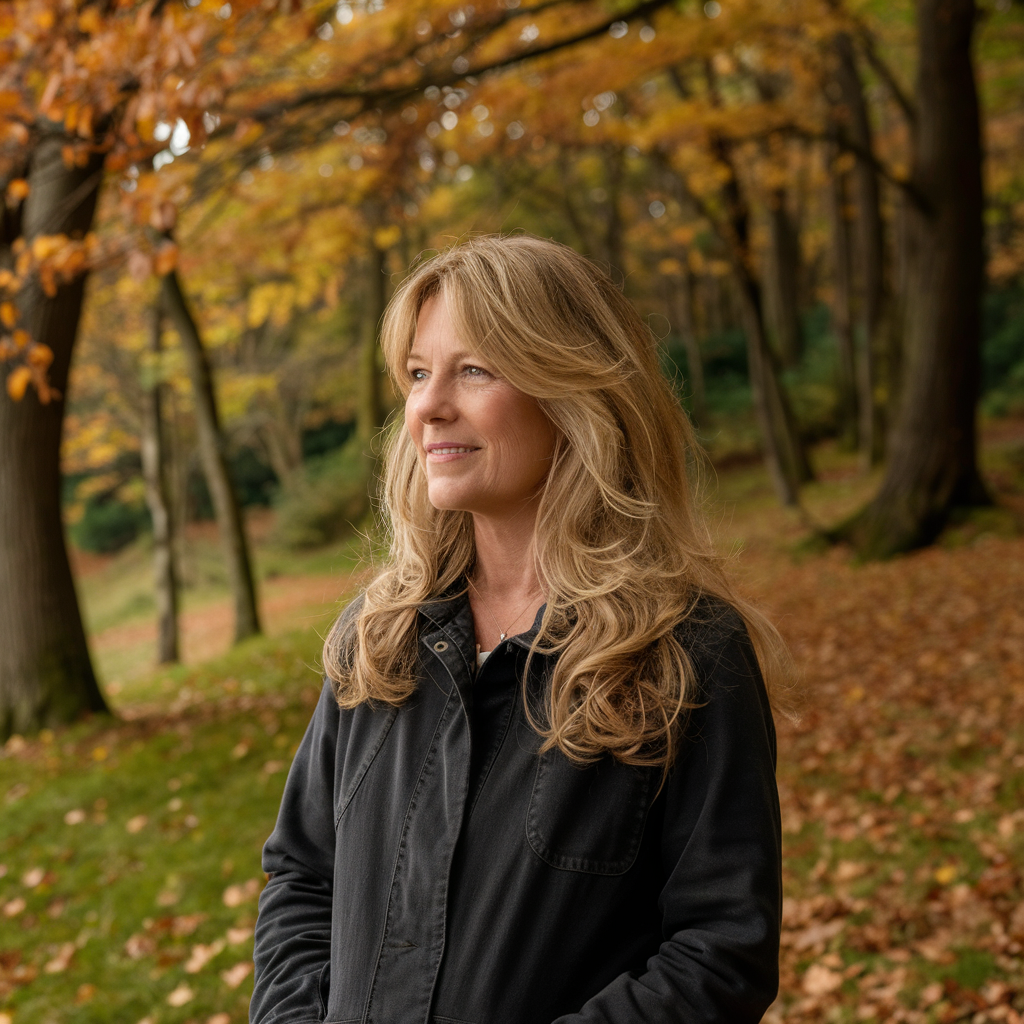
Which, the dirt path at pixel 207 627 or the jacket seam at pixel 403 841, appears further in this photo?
the dirt path at pixel 207 627

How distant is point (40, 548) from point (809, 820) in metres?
6.25

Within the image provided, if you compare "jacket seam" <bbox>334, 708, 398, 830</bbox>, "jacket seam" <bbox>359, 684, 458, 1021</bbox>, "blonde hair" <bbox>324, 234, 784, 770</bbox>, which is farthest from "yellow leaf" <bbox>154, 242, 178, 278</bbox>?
"jacket seam" <bbox>359, 684, 458, 1021</bbox>

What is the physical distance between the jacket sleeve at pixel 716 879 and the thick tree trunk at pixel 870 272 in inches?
590

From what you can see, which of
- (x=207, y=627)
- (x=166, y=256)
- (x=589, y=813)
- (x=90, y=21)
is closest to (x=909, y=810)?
(x=589, y=813)

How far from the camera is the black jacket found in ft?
5.12

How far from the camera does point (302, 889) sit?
197 cm

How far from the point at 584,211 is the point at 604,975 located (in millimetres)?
24217

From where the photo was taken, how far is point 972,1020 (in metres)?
3.49

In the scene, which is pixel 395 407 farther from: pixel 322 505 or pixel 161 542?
pixel 322 505

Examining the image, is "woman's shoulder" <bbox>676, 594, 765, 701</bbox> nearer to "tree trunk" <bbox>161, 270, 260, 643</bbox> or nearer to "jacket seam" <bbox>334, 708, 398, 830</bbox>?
"jacket seam" <bbox>334, 708, 398, 830</bbox>

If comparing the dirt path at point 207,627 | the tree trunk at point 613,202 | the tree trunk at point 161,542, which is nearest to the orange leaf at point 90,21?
the tree trunk at point 161,542

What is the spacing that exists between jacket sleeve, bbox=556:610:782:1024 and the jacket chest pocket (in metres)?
0.06

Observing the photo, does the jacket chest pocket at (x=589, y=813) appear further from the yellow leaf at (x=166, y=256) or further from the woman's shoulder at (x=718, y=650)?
the yellow leaf at (x=166, y=256)

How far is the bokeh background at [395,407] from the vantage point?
14.7 ft
